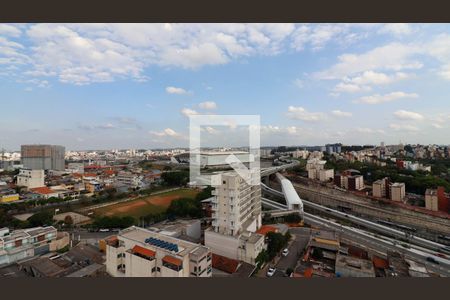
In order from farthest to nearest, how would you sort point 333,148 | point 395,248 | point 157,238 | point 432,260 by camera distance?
point 333,148 → point 395,248 → point 432,260 → point 157,238

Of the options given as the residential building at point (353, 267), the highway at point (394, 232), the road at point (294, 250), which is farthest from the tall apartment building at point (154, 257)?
the highway at point (394, 232)

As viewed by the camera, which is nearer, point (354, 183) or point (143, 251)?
point (143, 251)

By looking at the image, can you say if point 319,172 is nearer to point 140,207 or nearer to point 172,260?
point 140,207

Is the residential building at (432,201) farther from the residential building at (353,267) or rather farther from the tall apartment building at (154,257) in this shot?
the tall apartment building at (154,257)

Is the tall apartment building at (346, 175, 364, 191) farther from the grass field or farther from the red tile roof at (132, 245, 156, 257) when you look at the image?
the red tile roof at (132, 245, 156, 257)

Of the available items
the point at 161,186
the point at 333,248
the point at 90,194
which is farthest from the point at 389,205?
the point at 90,194

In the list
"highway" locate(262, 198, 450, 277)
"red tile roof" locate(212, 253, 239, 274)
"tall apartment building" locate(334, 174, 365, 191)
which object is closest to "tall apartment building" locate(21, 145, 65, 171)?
"red tile roof" locate(212, 253, 239, 274)

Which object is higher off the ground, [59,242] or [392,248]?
[59,242]

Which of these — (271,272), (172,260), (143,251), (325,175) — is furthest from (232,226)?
(325,175)
